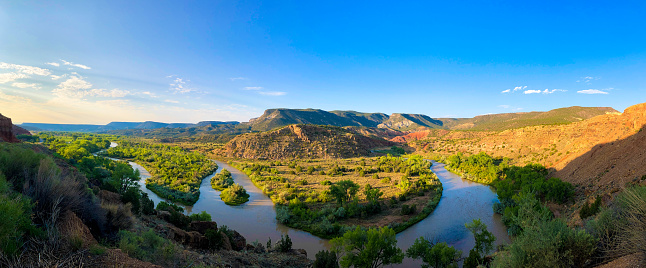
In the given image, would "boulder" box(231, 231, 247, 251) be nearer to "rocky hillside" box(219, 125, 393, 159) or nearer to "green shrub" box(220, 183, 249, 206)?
"green shrub" box(220, 183, 249, 206)

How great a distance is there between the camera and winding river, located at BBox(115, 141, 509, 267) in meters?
24.7

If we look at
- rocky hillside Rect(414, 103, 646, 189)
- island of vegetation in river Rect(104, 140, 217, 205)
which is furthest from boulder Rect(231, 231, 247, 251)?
rocky hillside Rect(414, 103, 646, 189)

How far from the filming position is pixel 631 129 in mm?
33500

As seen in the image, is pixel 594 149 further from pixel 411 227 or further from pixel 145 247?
pixel 145 247

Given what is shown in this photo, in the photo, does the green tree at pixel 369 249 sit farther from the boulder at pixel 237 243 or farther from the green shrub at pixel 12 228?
the green shrub at pixel 12 228

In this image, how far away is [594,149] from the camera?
1412 inches

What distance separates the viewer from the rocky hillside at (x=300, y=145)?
86.4 meters

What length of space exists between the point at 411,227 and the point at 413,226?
39 cm

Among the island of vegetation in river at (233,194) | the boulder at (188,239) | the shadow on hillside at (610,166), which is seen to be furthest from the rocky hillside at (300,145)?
the boulder at (188,239)

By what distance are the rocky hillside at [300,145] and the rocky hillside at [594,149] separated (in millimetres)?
48397

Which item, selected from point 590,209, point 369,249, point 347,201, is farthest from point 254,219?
point 590,209

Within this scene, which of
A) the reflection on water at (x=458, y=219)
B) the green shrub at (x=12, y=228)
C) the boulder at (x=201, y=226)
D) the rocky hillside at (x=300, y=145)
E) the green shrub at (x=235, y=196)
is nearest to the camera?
the green shrub at (x=12, y=228)

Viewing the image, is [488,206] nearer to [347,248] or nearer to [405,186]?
[405,186]

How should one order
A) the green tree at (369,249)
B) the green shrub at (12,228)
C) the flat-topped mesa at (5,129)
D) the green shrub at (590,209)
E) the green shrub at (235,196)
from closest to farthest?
the green shrub at (12,228)
the green tree at (369,249)
the green shrub at (590,209)
the flat-topped mesa at (5,129)
the green shrub at (235,196)
